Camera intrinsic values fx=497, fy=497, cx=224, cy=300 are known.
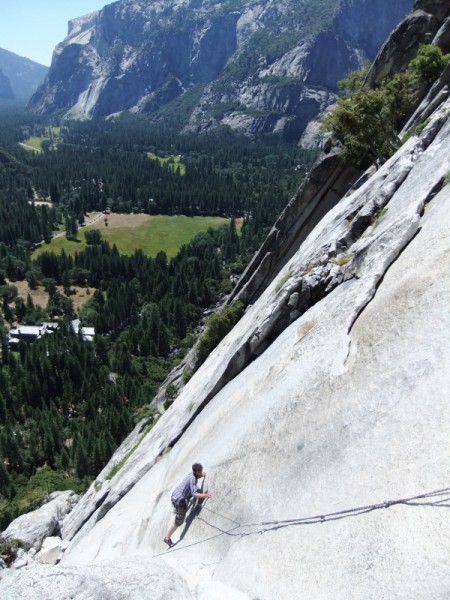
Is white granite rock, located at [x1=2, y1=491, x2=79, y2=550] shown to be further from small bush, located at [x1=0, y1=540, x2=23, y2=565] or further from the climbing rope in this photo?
the climbing rope

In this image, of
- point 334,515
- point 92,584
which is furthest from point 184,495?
point 334,515

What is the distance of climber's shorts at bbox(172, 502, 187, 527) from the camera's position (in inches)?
662

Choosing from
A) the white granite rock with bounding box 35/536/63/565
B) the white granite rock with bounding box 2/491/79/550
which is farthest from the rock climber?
the white granite rock with bounding box 2/491/79/550

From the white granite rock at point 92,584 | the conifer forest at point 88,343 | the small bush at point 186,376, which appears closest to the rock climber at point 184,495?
the white granite rock at point 92,584

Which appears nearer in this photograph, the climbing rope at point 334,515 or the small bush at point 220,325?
the climbing rope at point 334,515

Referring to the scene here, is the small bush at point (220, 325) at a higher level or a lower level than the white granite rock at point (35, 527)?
higher

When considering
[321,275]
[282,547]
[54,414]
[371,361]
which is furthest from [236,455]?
[54,414]

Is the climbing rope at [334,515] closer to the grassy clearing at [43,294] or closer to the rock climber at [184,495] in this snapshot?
the rock climber at [184,495]

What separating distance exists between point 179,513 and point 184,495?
74cm

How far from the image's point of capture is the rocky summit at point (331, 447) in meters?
10.4

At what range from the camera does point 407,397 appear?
1203 centimetres

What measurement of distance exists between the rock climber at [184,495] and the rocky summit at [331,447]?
366 mm

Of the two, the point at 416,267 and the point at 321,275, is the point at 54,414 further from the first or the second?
the point at 416,267

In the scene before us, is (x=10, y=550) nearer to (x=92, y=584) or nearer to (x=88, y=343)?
(x=92, y=584)
